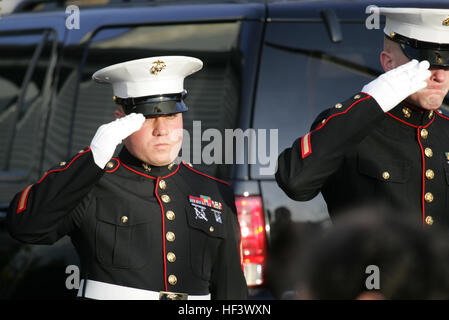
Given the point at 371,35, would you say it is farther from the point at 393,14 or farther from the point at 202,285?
the point at 202,285

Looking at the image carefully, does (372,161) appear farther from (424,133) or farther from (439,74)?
(439,74)

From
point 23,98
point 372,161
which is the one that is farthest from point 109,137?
point 23,98

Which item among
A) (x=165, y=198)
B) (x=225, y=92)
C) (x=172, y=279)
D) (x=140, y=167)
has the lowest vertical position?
(x=172, y=279)

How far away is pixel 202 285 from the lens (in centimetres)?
273

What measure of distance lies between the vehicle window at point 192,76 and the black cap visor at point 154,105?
2.70 ft

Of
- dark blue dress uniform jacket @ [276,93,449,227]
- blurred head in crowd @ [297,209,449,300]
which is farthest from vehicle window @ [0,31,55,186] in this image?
blurred head in crowd @ [297,209,449,300]

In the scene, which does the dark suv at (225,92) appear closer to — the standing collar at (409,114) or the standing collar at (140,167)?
the standing collar at (140,167)

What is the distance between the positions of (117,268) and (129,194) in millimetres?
277

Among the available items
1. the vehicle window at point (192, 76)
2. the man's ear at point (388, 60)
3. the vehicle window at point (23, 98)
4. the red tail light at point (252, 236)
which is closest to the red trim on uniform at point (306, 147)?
the man's ear at point (388, 60)

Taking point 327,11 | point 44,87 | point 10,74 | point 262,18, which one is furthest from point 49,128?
point 327,11

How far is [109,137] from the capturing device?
2438 millimetres

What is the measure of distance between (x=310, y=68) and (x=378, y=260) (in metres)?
2.60

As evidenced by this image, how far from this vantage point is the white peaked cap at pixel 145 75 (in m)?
2.71

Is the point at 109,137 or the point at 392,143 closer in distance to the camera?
the point at 109,137
